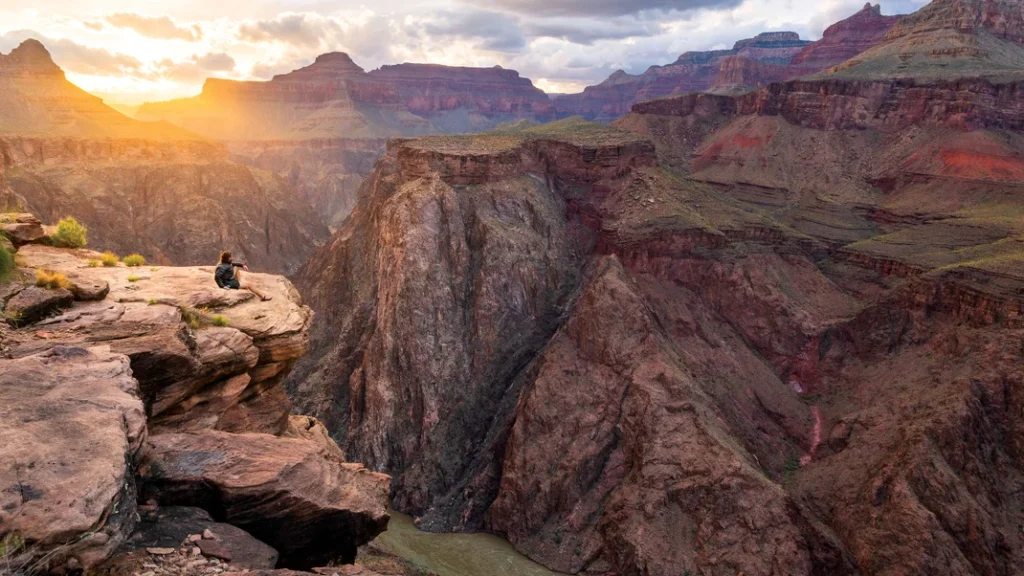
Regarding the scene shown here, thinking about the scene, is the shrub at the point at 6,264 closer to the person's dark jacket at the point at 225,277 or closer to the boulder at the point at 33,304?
the boulder at the point at 33,304

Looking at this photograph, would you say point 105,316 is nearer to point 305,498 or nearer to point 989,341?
point 305,498

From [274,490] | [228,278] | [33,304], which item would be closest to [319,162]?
[228,278]

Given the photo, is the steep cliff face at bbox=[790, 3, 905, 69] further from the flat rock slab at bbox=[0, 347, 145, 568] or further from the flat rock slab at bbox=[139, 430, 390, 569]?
the flat rock slab at bbox=[0, 347, 145, 568]

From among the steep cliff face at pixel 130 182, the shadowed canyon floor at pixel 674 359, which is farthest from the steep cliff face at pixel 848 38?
the steep cliff face at pixel 130 182

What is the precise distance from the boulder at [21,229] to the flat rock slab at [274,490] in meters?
10.5

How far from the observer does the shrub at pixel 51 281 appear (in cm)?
1766

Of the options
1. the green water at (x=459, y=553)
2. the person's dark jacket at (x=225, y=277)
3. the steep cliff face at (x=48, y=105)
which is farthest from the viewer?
the steep cliff face at (x=48, y=105)

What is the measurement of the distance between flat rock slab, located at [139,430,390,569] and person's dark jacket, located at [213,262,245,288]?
696 cm

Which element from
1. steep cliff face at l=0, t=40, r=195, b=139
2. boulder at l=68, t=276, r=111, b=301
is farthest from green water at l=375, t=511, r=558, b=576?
steep cliff face at l=0, t=40, r=195, b=139

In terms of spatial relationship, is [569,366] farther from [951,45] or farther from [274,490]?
[951,45]

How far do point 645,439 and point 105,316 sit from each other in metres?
35.9

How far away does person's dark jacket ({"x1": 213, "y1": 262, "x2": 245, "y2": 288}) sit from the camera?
72.1ft

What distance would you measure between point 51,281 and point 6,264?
5.08 feet

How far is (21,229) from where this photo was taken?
20906 mm
